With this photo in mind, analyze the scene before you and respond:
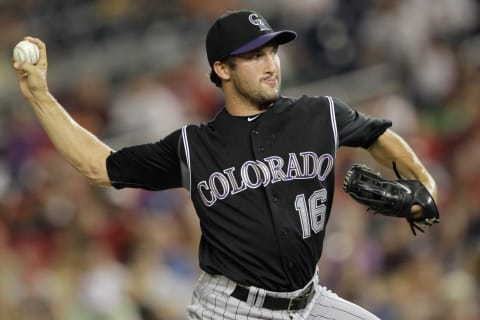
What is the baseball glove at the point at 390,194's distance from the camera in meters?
4.74

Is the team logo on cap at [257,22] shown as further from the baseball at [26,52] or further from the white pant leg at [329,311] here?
the white pant leg at [329,311]

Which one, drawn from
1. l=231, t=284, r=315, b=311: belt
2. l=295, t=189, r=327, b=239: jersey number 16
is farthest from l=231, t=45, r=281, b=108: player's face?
l=231, t=284, r=315, b=311: belt

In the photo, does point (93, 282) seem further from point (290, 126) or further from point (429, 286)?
point (290, 126)

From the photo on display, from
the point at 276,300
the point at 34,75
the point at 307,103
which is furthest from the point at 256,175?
the point at 34,75

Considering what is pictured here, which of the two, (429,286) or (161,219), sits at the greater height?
(161,219)

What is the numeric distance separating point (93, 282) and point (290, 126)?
3783 millimetres

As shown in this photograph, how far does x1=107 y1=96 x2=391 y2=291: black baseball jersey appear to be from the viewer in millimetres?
4656

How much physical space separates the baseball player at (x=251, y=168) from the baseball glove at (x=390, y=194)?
4.4 inches

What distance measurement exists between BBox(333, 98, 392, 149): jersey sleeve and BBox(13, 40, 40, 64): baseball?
4.05ft

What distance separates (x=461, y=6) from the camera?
1159cm

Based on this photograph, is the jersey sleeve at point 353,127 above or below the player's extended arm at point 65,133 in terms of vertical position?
below

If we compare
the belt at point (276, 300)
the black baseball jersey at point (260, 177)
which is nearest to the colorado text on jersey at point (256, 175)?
the black baseball jersey at point (260, 177)

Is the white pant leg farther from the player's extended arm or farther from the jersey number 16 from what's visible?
the player's extended arm

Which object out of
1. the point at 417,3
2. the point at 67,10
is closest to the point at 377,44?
the point at 417,3
